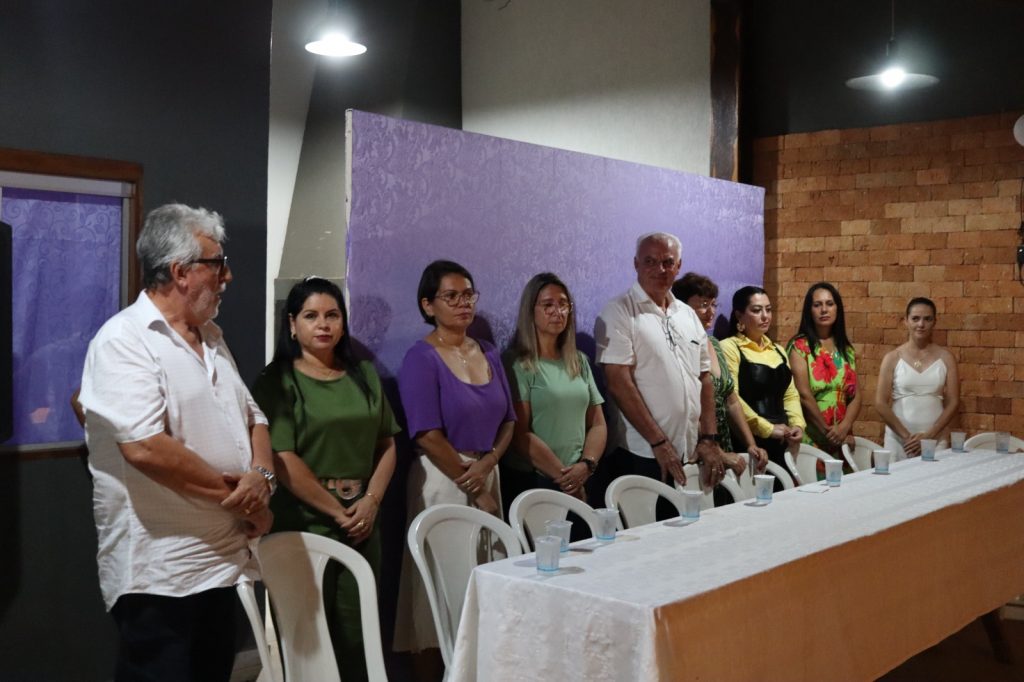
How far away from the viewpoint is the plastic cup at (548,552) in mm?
2535

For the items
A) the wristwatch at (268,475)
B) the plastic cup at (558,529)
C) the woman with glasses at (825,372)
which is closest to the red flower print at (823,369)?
the woman with glasses at (825,372)

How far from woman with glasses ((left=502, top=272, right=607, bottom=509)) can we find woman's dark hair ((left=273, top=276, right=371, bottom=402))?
849mm

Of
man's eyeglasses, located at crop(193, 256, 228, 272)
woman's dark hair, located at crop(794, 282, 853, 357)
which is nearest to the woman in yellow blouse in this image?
woman's dark hair, located at crop(794, 282, 853, 357)

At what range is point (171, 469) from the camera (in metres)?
2.58

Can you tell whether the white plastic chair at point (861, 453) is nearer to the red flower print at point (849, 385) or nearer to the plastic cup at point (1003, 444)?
the red flower print at point (849, 385)

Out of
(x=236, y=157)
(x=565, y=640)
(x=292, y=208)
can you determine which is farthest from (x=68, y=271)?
(x=292, y=208)

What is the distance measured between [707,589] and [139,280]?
238cm

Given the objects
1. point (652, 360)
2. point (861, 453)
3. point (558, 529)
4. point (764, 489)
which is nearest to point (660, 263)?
point (652, 360)

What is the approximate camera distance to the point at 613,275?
199 inches

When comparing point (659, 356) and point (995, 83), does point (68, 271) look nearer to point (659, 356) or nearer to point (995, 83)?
point (659, 356)

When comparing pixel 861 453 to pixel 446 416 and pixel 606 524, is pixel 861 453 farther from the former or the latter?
pixel 606 524

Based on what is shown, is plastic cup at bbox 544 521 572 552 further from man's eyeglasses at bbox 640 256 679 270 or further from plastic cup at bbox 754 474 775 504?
man's eyeglasses at bbox 640 256 679 270

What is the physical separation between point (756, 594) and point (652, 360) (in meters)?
2.12

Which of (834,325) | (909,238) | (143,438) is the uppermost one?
(909,238)
